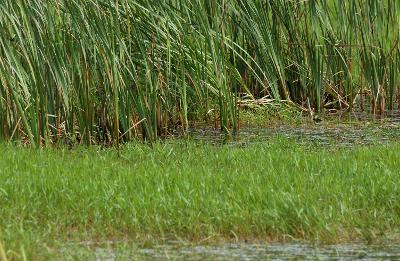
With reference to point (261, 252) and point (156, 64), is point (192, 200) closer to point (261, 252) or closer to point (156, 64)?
point (261, 252)

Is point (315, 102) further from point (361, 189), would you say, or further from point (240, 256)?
point (240, 256)

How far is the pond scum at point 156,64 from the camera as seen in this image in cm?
812

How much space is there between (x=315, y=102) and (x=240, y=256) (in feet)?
21.7

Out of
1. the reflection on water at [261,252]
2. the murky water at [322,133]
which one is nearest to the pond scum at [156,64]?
the murky water at [322,133]

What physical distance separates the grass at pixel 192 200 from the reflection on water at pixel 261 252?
0.12 m

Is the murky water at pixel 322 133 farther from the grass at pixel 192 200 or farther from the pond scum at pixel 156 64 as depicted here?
the grass at pixel 192 200

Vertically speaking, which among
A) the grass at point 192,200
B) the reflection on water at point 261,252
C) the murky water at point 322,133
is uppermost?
the grass at point 192,200

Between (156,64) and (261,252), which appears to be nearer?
(261,252)

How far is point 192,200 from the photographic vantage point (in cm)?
613

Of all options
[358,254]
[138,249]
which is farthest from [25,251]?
[358,254]

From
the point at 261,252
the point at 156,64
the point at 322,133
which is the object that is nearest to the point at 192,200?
the point at 261,252

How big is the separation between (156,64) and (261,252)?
4473 mm

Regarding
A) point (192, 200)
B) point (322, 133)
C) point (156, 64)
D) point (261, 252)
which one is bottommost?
point (322, 133)

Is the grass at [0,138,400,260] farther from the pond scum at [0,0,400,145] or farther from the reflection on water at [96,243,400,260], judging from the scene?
the pond scum at [0,0,400,145]
